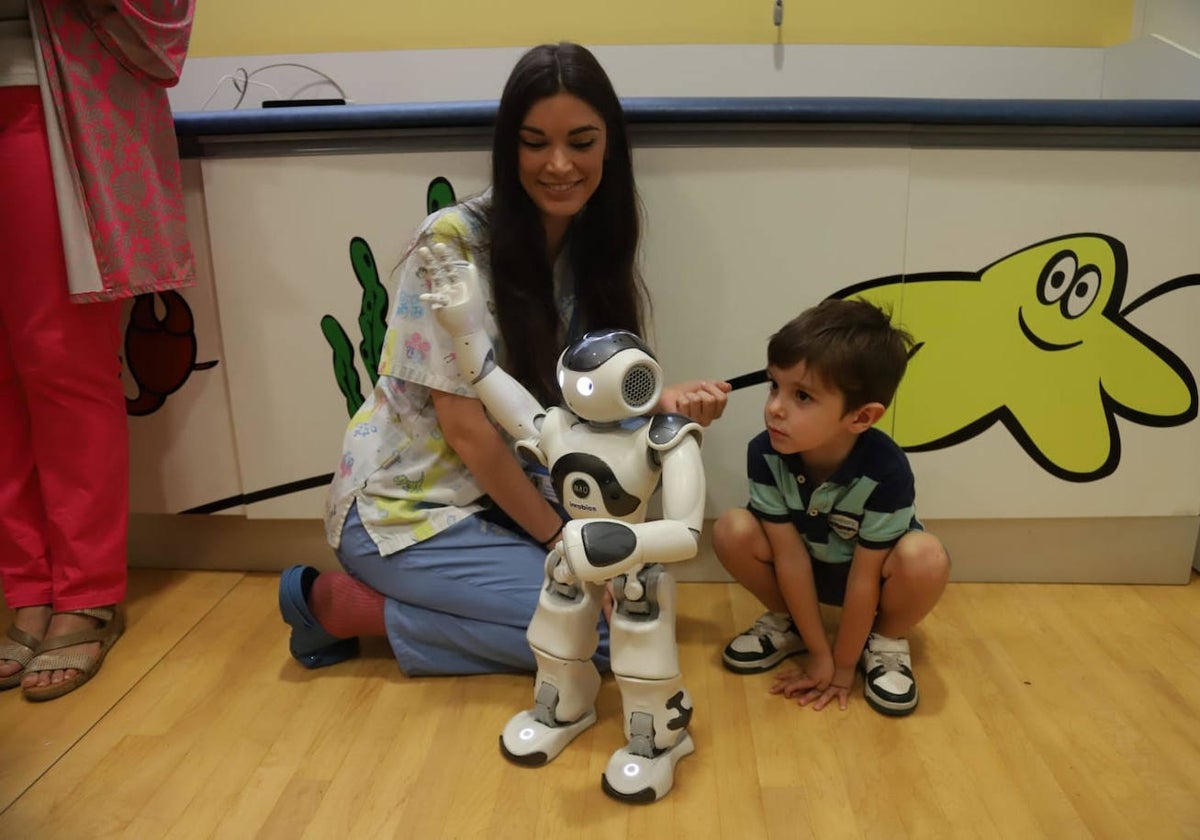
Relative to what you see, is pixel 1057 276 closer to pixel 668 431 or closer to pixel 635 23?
pixel 668 431

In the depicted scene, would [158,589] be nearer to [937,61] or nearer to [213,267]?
[213,267]

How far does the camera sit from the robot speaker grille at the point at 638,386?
97cm

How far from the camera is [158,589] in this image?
154 cm

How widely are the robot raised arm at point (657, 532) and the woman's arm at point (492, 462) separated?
286mm

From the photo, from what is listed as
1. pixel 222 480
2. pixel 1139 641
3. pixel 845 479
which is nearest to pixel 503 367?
pixel 845 479

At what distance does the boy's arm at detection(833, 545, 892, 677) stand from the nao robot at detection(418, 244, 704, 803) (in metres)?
0.27

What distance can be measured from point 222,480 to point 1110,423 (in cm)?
142

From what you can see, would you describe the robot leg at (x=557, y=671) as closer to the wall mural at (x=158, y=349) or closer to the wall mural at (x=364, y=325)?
the wall mural at (x=364, y=325)

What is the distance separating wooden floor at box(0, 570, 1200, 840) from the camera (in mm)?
995

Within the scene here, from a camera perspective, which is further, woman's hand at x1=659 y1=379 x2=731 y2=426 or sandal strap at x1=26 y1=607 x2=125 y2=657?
sandal strap at x1=26 y1=607 x2=125 y2=657

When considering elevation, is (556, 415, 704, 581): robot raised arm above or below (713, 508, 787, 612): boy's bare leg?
above

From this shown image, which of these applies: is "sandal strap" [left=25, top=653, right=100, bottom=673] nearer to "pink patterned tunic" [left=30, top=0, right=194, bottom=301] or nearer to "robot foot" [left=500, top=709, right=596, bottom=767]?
"pink patterned tunic" [left=30, top=0, right=194, bottom=301]

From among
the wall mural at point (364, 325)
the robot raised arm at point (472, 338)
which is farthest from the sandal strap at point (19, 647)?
the robot raised arm at point (472, 338)

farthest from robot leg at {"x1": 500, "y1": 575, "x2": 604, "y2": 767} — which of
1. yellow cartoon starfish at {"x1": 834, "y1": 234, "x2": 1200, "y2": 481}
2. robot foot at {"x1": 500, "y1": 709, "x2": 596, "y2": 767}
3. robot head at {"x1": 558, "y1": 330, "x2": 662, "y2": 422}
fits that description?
yellow cartoon starfish at {"x1": 834, "y1": 234, "x2": 1200, "y2": 481}
